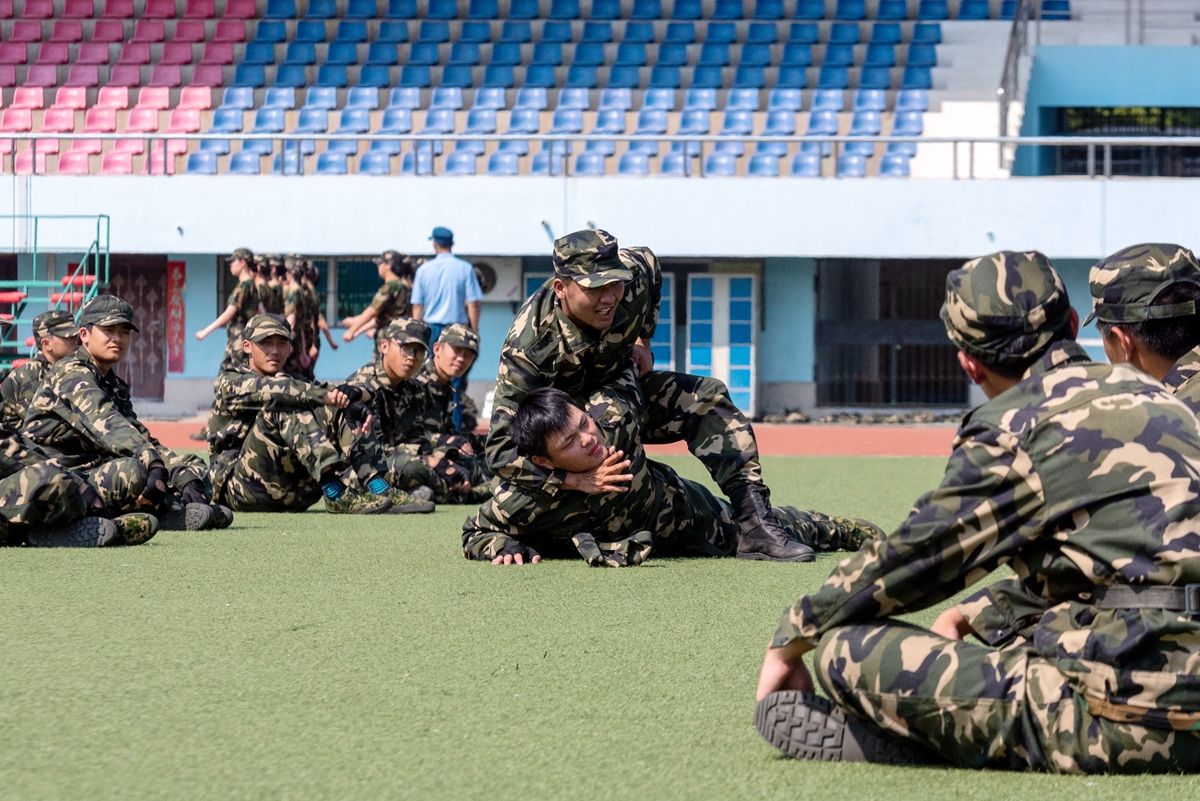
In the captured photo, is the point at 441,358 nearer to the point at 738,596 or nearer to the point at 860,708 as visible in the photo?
the point at 738,596

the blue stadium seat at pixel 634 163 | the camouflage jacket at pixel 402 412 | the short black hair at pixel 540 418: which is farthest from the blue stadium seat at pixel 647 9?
the short black hair at pixel 540 418

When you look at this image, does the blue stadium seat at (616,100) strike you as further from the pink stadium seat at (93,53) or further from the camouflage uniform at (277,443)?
the camouflage uniform at (277,443)

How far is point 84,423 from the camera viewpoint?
688cm

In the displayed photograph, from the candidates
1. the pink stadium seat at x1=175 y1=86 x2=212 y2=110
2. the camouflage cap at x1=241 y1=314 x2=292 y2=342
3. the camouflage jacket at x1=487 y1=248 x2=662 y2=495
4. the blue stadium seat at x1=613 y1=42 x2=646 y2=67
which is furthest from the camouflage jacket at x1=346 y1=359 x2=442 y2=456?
the pink stadium seat at x1=175 y1=86 x2=212 y2=110

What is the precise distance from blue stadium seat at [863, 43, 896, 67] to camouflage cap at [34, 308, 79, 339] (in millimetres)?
15884

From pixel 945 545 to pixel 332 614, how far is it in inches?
103

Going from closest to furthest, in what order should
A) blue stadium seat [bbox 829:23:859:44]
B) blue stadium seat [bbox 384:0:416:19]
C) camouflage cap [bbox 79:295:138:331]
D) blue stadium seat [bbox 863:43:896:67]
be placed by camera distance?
camouflage cap [bbox 79:295:138:331] → blue stadium seat [bbox 863:43:896:67] → blue stadium seat [bbox 829:23:859:44] → blue stadium seat [bbox 384:0:416:19]

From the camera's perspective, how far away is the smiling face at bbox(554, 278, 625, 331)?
19.0ft

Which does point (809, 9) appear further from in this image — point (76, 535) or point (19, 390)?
point (76, 535)

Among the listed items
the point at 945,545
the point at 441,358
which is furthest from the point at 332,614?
the point at 441,358

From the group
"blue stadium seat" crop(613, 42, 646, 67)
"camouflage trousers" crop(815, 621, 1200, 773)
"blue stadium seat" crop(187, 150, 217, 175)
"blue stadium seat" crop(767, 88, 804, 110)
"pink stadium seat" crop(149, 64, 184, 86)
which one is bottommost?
"camouflage trousers" crop(815, 621, 1200, 773)

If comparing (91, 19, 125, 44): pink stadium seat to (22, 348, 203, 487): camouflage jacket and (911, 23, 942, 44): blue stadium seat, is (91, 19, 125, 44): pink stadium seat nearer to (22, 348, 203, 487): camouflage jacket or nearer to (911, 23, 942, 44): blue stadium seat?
(911, 23, 942, 44): blue stadium seat

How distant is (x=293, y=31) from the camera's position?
76.3 ft

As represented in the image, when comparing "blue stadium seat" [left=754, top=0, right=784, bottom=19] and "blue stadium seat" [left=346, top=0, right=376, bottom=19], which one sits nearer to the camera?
"blue stadium seat" [left=754, top=0, right=784, bottom=19]
